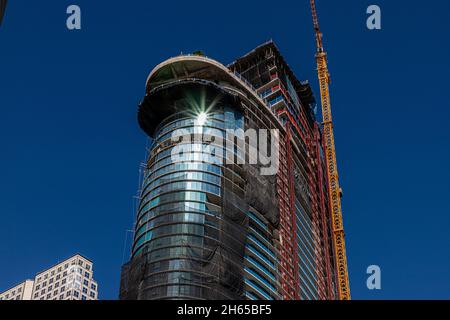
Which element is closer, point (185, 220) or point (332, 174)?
point (185, 220)

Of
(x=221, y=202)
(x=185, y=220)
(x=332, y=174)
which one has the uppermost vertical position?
(x=332, y=174)

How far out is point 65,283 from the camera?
610 ft

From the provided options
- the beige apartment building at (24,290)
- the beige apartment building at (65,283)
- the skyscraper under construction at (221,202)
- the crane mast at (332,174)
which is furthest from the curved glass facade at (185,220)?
the beige apartment building at (24,290)

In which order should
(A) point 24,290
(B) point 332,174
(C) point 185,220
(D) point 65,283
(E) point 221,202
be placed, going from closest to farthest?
(C) point 185,220 → (E) point 221,202 → (B) point 332,174 → (D) point 65,283 → (A) point 24,290

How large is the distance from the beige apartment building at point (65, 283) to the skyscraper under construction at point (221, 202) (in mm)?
74999

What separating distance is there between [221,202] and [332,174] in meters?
73.4

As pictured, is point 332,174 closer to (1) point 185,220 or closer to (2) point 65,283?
(1) point 185,220

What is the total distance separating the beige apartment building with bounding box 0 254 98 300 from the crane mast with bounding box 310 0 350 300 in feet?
251

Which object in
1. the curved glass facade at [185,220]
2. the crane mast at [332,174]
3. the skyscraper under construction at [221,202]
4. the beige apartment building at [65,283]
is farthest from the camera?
the beige apartment building at [65,283]

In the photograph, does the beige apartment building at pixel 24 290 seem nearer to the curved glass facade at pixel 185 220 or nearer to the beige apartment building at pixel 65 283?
the beige apartment building at pixel 65 283

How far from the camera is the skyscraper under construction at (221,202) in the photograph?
92688mm

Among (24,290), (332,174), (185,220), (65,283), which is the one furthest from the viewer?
(24,290)

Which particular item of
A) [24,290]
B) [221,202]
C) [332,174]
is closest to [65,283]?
[24,290]
